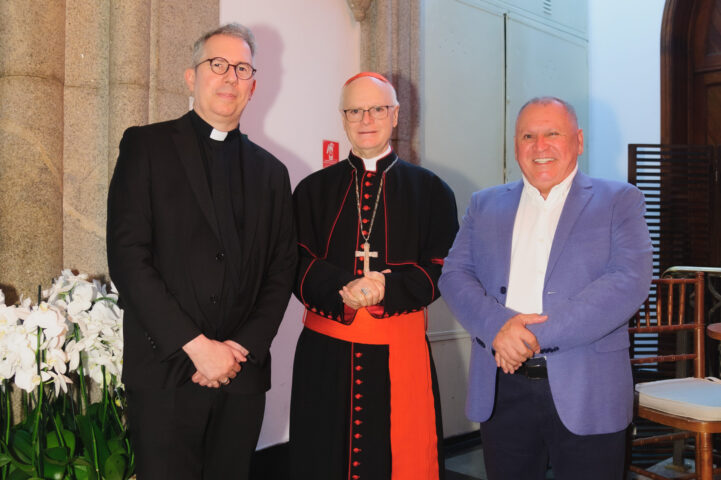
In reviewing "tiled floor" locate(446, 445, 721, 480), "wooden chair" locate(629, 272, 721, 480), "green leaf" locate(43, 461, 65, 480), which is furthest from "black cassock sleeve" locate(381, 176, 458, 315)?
"tiled floor" locate(446, 445, 721, 480)

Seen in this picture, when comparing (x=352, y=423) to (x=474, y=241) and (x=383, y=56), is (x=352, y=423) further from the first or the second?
(x=383, y=56)

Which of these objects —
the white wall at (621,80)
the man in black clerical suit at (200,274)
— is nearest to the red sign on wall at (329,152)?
the man in black clerical suit at (200,274)

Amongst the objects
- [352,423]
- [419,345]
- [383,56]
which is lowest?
[352,423]

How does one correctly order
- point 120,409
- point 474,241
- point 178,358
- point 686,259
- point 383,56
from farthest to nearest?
1. point 686,259
2. point 383,56
3. point 120,409
4. point 474,241
5. point 178,358

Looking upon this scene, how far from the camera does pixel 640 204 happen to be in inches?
80.7

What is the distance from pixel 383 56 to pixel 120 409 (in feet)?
8.42

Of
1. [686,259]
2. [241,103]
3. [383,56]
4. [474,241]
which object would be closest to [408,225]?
[474,241]

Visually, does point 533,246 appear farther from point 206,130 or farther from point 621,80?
point 621,80

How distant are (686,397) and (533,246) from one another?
1258mm

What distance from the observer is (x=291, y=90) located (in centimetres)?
378

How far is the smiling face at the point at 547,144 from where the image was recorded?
2098 mm

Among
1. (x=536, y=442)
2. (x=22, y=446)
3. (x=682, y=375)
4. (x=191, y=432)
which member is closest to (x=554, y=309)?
(x=536, y=442)

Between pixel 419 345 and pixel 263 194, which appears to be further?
pixel 419 345

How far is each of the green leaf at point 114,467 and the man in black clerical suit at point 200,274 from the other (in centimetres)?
22
